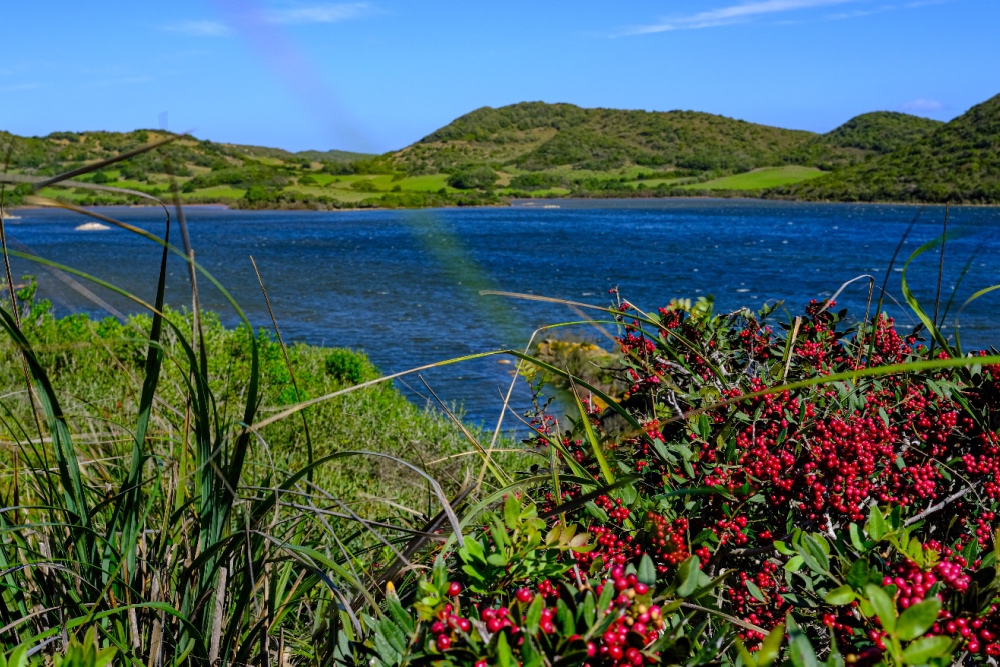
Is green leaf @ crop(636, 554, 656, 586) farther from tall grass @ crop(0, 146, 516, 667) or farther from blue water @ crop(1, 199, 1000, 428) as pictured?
blue water @ crop(1, 199, 1000, 428)

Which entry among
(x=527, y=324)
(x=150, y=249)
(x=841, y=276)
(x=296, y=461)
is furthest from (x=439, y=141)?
(x=296, y=461)

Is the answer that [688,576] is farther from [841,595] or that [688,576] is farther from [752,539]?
[752,539]

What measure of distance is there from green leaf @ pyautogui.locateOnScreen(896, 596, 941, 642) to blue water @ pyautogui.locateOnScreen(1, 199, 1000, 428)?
0.90 meters

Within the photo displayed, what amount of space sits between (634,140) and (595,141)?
31.3ft

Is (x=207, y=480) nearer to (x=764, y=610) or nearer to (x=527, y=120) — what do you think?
(x=764, y=610)

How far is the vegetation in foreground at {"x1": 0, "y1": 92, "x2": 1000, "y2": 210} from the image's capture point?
93062mm

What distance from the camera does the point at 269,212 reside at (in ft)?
319

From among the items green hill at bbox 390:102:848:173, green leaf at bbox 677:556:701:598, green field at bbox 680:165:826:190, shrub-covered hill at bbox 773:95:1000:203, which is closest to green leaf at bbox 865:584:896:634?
green leaf at bbox 677:556:701:598

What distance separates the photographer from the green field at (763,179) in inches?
4808

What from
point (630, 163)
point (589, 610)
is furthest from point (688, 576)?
point (630, 163)

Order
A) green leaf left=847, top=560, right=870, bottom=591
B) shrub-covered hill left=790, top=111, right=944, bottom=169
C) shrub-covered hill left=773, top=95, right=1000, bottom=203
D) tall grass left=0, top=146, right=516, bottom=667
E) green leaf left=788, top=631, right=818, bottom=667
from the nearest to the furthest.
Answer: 1. green leaf left=788, top=631, right=818, bottom=667
2. green leaf left=847, top=560, right=870, bottom=591
3. tall grass left=0, top=146, right=516, bottom=667
4. shrub-covered hill left=773, top=95, right=1000, bottom=203
5. shrub-covered hill left=790, top=111, right=944, bottom=169

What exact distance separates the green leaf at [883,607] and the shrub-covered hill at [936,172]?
8135cm

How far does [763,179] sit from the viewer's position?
126 meters

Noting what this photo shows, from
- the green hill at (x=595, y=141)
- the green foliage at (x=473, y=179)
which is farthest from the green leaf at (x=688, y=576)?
the green hill at (x=595, y=141)
